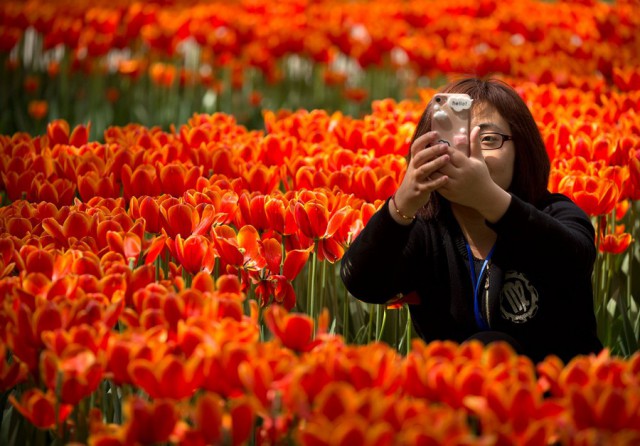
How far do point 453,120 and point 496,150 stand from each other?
29 cm

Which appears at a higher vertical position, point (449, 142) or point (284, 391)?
point (449, 142)

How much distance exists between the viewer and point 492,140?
2.49 metres

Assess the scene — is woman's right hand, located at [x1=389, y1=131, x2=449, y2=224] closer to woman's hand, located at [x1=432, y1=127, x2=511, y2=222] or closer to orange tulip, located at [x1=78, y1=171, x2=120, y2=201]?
woman's hand, located at [x1=432, y1=127, x2=511, y2=222]

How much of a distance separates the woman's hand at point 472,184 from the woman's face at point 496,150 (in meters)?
0.28

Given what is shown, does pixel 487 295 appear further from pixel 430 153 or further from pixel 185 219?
pixel 185 219

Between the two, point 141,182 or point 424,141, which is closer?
point 424,141

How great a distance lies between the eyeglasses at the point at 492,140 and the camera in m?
2.48

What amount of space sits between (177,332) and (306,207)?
2.53 feet

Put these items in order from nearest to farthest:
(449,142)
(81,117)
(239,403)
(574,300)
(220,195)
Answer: (239,403), (449,142), (574,300), (220,195), (81,117)

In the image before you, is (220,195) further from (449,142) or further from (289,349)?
(289,349)

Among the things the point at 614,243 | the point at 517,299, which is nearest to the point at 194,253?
the point at 517,299

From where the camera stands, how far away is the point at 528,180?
2.51 metres

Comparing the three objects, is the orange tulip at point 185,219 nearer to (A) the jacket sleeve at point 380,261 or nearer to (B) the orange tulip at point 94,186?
(A) the jacket sleeve at point 380,261

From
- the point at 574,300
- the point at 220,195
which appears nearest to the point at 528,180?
the point at 574,300
